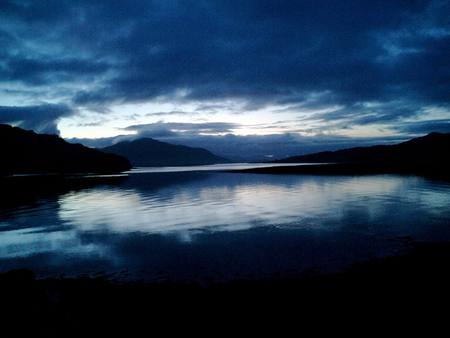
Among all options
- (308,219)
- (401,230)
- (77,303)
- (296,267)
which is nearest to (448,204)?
(401,230)

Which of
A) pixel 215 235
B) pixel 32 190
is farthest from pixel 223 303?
pixel 32 190

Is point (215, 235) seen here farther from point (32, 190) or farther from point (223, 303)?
point (32, 190)

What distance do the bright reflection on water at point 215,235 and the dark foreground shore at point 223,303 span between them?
76.2 inches

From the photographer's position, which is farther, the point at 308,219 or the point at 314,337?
the point at 308,219

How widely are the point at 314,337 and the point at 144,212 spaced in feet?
100

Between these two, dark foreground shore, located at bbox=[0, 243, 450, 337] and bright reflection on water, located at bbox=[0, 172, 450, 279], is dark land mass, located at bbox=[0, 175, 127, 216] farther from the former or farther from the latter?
dark foreground shore, located at bbox=[0, 243, 450, 337]

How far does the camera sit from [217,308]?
39.1ft

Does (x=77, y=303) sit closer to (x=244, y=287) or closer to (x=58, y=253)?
(x=244, y=287)

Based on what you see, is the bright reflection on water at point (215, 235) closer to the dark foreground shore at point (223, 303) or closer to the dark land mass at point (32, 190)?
the dark foreground shore at point (223, 303)

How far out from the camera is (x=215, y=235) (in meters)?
24.4

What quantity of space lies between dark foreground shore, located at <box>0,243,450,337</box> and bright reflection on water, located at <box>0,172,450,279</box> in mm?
1935

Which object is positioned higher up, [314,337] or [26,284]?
[26,284]

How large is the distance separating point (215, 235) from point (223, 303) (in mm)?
12140

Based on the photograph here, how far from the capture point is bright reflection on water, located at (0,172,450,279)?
17.7 metres
